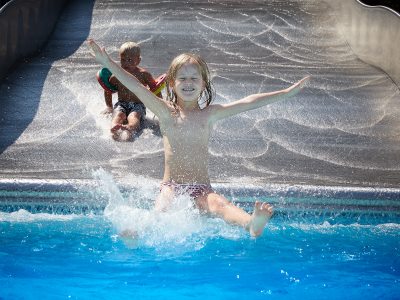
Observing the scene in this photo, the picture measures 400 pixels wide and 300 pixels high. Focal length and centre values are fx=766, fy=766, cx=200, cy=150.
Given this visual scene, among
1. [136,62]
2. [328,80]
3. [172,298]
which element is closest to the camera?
[172,298]

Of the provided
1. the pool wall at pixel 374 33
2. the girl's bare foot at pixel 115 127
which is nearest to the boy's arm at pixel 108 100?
the girl's bare foot at pixel 115 127

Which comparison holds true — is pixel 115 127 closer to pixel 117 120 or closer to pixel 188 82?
pixel 117 120

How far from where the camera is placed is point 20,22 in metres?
8.50

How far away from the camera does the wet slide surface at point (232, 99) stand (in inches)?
231

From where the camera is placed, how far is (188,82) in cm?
455

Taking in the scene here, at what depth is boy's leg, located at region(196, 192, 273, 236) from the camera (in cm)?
383

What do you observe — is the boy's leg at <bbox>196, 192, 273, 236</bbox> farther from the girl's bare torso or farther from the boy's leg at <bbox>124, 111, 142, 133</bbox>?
the boy's leg at <bbox>124, 111, 142, 133</bbox>

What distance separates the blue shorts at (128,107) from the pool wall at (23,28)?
5.46 feet

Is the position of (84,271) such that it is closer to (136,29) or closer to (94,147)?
(94,147)

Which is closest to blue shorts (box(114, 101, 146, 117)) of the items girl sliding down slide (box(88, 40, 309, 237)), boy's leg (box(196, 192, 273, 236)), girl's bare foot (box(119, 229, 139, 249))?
girl sliding down slide (box(88, 40, 309, 237))

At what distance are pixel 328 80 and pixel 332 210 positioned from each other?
121 inches

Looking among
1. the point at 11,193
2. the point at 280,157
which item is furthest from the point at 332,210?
the point at 11,193

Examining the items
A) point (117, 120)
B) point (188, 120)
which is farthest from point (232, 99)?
point (188, 120)

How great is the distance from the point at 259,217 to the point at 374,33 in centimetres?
552
